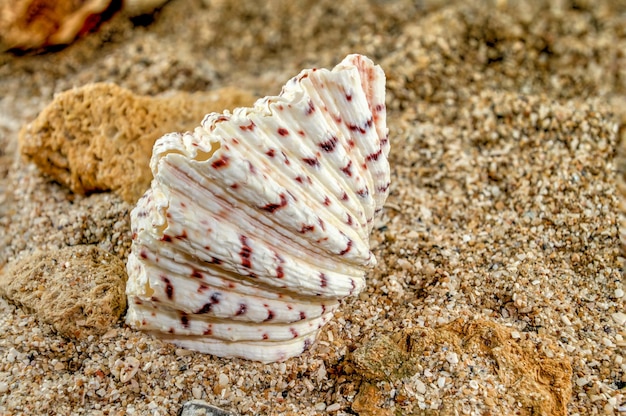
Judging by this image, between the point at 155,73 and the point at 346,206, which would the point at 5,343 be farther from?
the point at 155,73

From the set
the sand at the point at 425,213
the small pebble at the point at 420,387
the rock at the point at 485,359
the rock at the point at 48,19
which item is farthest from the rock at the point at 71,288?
the rock at the point at 48,19

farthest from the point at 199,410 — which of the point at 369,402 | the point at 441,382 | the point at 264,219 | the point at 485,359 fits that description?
the point at 485,359

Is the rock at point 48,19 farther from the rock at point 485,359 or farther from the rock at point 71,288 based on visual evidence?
the rock at point 485,359

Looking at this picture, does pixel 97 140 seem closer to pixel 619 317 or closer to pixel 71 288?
pixel 71 288

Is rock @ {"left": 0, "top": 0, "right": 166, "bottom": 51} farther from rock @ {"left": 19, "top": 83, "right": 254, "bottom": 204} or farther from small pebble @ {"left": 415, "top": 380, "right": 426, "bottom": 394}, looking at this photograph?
small pebble @ {"left": 415, "top": 380, "right": 426, "bottom": 394}

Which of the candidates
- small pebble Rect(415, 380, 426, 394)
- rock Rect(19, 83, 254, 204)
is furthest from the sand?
rock Rect(19, 83, 254, 204)

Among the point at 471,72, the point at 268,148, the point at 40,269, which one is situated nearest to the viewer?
the point at 268,148

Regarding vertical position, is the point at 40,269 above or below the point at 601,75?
above

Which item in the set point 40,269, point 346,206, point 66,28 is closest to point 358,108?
point 346,206
